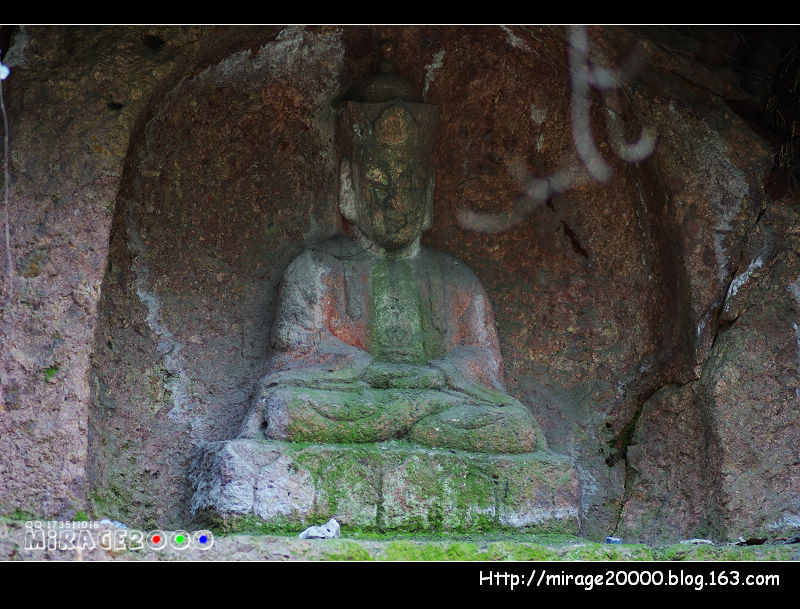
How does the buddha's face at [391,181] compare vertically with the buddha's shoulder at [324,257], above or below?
above

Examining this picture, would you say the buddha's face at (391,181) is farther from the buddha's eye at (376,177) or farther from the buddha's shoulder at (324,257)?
the buddha's shoulder at (324,257)

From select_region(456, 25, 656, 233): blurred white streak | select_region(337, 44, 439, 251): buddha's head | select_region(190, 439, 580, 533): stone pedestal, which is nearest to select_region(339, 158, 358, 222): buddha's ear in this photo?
select_region(337, 44, 439, 251): buddha's head

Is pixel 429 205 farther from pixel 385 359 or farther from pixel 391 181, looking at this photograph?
pixel 385 359

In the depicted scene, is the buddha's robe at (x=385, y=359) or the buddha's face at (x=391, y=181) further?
the buddha's face at (x=391, y=181)

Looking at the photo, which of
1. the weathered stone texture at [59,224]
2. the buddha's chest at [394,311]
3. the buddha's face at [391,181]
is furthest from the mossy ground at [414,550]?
the buddha's face at [391,181]

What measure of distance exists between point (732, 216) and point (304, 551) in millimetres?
2855

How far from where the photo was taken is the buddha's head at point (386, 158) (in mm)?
6688

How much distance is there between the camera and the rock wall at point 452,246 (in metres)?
5.75

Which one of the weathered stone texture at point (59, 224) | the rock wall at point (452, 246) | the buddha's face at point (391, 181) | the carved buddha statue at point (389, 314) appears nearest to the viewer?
the weathered stone texture at point (59, 224)

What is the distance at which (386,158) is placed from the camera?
264 inches

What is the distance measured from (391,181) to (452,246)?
0.69 meters

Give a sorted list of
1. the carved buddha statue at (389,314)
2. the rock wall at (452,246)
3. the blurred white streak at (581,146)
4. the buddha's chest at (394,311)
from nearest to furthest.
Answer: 1. the rock wall at (452,246)
2. the carved buddha statue at (389,314)
3. the blurred white streak at (581,146)
4. the buddha's chest at (394,311)

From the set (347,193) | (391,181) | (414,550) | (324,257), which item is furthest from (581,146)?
(414,550)

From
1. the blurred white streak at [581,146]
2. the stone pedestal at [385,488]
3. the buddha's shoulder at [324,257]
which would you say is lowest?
the stone pedestal at [385,488]
